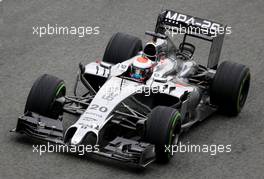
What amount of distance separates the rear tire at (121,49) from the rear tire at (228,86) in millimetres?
1926

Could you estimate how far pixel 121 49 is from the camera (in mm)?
18422

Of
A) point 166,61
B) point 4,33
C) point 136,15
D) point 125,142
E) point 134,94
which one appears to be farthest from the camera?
point 136,15

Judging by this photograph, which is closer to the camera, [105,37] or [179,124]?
[179,124]

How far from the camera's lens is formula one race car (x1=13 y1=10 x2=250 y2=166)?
15.4m

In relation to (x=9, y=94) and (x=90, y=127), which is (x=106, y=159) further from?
(x=9, y=94)

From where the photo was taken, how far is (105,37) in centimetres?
2153

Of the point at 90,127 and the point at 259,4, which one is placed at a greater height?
the point at 259,4

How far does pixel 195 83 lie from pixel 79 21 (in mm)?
5180

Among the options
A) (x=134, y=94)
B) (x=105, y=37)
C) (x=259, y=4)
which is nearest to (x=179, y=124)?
(x=134, y=94)

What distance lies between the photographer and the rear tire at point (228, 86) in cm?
1741
